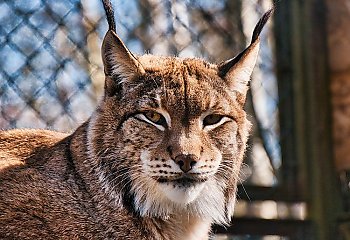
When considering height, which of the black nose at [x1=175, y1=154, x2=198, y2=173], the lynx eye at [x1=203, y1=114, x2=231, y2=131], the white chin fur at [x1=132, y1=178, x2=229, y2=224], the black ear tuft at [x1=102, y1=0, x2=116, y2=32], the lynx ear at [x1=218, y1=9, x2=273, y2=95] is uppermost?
the black ear tuft at [x1=102, y1=0, x2=116, y2=32]

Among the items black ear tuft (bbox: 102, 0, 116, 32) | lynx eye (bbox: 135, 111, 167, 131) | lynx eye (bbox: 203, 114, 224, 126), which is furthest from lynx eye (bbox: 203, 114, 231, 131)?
black ear tuft (bbox: 102, 0, 116, 32)

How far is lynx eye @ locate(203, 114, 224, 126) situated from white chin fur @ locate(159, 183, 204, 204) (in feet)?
0.73

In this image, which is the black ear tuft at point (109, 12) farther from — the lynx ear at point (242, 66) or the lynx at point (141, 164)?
→ the lynx ear at point (242, 66)

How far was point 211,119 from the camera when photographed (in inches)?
132

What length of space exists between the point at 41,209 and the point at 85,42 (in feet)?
5.21

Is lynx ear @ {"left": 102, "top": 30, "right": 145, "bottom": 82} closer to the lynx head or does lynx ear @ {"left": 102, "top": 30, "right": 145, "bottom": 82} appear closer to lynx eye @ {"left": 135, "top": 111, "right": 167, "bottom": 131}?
the lynx head

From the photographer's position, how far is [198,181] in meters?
3.23

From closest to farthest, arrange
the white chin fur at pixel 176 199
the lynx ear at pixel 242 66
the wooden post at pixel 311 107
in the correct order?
1. the white chin fur at pixel 176 199
2. the lynx ear at pixel 242 66
3. the wooden post at pixel 311 107

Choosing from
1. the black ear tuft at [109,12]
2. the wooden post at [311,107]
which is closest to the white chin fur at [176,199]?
the black ear tuft at [109,12]

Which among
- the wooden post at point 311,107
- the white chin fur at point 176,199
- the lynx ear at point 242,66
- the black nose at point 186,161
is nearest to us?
the black nose at point 186,161

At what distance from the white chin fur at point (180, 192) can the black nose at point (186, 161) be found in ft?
0.30

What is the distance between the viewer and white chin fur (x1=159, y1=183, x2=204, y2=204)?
10.6ft

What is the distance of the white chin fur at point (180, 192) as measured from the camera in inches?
127

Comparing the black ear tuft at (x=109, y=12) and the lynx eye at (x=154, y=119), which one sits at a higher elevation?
the black ear tuft at (x=109, y=12)
